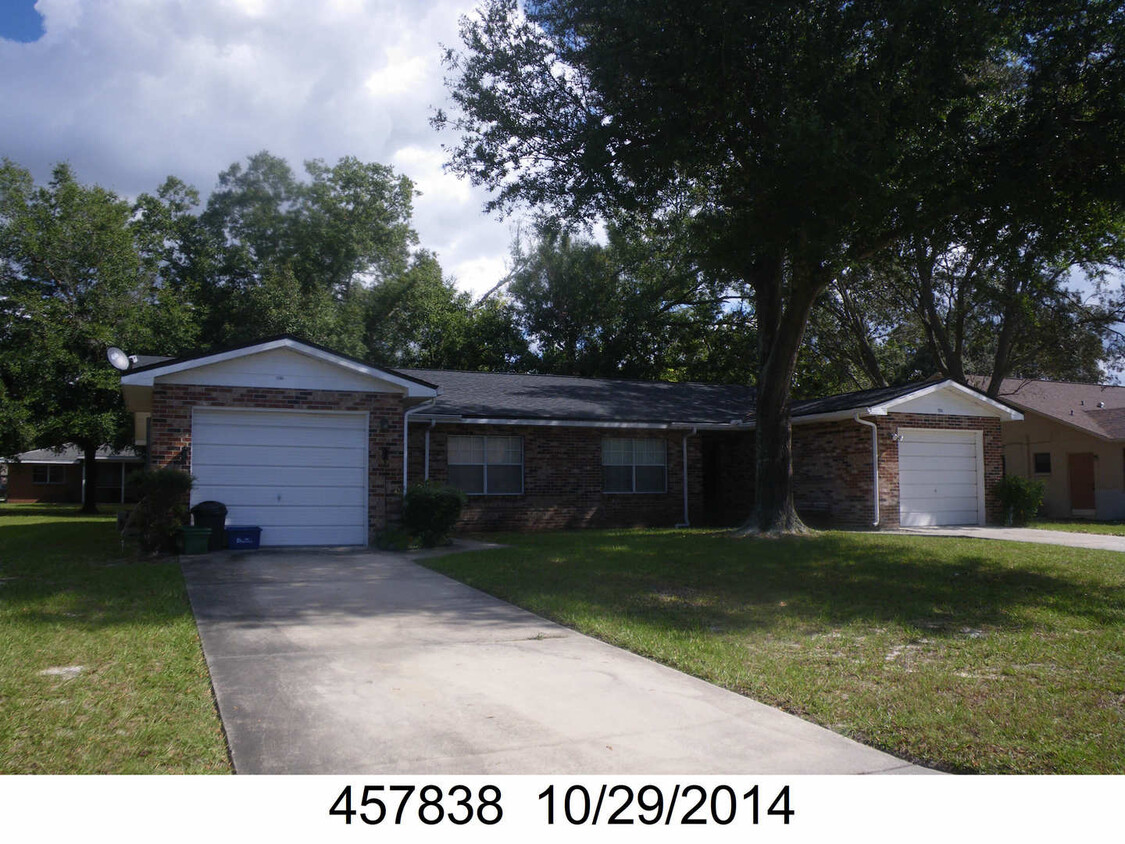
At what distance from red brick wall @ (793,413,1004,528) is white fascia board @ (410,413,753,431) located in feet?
5.57

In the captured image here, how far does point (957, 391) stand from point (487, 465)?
36.9ft

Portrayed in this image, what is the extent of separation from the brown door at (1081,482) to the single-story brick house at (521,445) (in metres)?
7.42

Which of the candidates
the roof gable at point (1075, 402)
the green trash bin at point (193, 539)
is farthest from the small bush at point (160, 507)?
the roof gable at point (1075, 402)

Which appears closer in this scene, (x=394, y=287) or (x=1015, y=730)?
(x=1015, y=730)

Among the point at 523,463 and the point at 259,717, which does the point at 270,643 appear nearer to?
the point at 259,717

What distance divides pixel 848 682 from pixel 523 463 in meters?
13.6

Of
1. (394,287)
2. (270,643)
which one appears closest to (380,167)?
(394,287)

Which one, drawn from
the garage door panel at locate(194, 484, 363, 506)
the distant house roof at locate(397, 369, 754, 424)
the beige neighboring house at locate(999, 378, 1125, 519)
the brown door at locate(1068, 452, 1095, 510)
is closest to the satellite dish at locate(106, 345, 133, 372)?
the garage door panel at locate(194, 484, 363, 506)

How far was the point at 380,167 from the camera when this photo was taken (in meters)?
40.2

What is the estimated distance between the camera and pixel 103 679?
5.78 meters

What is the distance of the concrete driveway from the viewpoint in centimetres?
449

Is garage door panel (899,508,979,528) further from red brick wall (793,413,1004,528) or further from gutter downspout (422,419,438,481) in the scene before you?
gutter downspout (422,419,438,481)

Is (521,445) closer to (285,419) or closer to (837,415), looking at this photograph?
(285,419)
